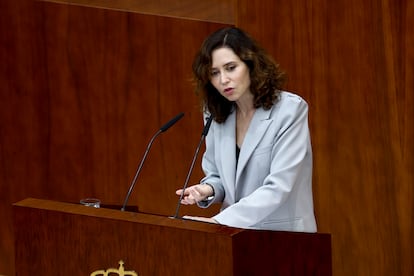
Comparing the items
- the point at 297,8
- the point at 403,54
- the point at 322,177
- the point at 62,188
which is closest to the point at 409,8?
the point at 403,54

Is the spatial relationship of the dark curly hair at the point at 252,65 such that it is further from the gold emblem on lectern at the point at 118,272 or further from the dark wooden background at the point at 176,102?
the dark wooden background at the point at 176,102

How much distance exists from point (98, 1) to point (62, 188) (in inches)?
16.9

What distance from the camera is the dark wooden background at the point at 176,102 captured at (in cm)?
209

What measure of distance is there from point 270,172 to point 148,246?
0.27 meters

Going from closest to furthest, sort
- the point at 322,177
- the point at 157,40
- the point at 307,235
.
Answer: the point at 307,235 < the point at 322,177 < the point at 157,40

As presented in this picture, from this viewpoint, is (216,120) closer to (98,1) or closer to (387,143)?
(387,143)

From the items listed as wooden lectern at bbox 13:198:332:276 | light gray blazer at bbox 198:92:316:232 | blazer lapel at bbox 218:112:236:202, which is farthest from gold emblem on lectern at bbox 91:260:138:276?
blazer lapel at bbox 218:112:236:202

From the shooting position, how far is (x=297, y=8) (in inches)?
85.1

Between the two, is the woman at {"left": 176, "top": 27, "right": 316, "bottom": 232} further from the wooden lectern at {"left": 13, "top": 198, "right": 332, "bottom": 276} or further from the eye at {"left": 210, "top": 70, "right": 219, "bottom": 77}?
the wooden lectern at {"left": 13, "top": 198, "right": 332, "bottom": 276}

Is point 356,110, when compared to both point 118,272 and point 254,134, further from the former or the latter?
point 118,272

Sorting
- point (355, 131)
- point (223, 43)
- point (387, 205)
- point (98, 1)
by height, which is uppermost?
point (98, 1)

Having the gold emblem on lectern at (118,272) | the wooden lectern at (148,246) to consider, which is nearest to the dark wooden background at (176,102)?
the wooden lectern at (148,246)

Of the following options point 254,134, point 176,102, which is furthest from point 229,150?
point 176,102

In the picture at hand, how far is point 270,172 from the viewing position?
5.20ft
